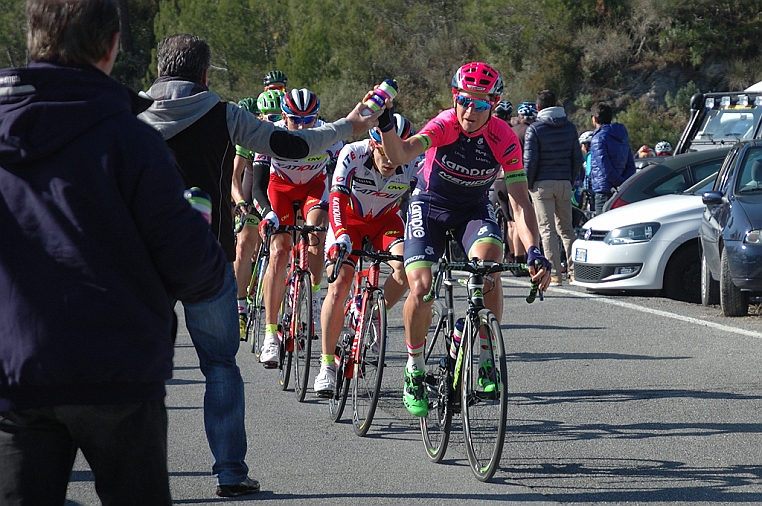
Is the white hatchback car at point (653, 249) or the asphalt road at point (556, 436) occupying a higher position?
the white hatchback car at point (653, 249)

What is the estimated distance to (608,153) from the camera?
16.8m

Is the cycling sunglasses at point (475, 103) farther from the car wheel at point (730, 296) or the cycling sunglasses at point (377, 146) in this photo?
the car wheel at point (730, 296)

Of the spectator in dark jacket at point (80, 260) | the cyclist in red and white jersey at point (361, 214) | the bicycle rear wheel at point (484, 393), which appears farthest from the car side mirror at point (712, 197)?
the spectator in dark jacket at point (80, 260)

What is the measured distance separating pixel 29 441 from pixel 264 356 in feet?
19.8

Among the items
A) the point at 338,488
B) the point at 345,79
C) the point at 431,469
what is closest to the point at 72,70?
the point at 338,488

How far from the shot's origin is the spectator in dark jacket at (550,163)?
14.9m

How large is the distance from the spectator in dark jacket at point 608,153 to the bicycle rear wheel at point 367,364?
1000 centimetres

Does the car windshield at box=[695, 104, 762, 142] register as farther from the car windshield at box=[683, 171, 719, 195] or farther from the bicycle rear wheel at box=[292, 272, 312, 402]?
the bicycle rear wheel at box=[292, 272, 312, 402]

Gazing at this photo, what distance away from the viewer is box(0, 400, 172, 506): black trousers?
2.96m

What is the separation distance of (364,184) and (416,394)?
1935 mm

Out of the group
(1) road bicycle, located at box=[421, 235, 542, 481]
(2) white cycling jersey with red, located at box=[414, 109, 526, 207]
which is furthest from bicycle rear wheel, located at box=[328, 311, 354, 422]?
(2) white cycling jersey with red, located at box=[414, 109, 526, 207]

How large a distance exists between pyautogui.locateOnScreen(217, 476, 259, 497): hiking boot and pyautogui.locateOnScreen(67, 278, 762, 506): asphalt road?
43mm

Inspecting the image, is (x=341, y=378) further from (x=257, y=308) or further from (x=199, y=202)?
(x=199, y=202)

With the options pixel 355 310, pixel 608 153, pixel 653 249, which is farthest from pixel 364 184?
pixel 608 153
